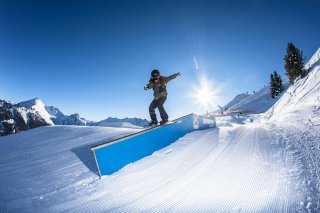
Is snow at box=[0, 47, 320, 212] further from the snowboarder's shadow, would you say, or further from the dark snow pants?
the dark snow pants

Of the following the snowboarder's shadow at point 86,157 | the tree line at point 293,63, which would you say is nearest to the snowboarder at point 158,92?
the snowboarder's shadow at point 86,157

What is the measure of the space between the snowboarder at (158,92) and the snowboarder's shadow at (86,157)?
2.63 meters

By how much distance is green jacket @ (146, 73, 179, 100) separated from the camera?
8.30m

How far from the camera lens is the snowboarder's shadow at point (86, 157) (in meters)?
Result: 5.13

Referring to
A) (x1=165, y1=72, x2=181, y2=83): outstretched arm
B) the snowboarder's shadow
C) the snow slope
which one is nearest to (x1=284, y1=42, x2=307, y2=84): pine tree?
the snow slope

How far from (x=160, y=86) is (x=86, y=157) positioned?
381cm

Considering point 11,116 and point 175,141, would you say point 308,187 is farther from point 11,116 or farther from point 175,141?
point 11,116

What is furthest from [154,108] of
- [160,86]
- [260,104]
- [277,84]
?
[260,104]

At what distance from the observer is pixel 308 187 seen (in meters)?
3.10

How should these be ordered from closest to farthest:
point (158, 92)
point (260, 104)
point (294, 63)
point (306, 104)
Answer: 1. point (158, 92)
2. point (306, 104)
3. point (294, 63)
4. point (260, 104)

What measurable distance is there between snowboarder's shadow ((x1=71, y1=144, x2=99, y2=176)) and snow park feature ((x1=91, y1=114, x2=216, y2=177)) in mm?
397

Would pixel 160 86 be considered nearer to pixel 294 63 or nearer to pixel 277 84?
pixel 294 63

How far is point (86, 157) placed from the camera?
5887 mm

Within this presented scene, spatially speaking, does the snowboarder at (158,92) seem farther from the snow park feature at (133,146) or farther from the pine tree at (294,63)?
the pine tree at (294,63)
